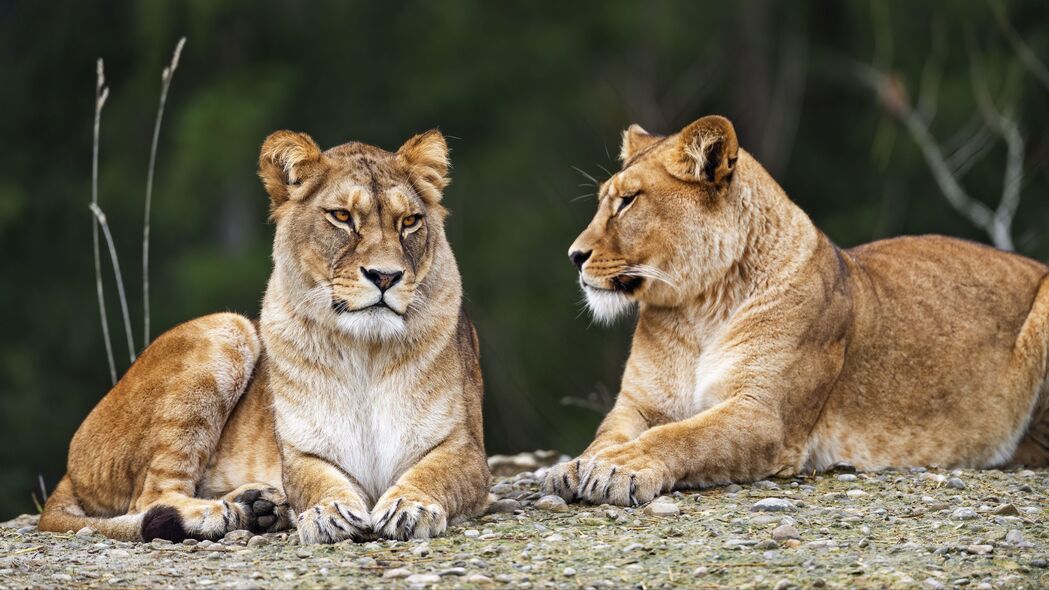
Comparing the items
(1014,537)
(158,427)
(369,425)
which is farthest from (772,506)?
(158,427)

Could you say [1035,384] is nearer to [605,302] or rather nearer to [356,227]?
[605,302]

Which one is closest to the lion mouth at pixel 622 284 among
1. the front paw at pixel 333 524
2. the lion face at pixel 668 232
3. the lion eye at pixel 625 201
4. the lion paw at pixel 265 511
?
the lion face at pixel 668 232

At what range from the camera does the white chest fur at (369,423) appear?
5.27m

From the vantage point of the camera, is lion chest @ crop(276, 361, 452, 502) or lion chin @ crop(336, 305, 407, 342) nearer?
lion chin @ crop(336, 305, 407, 342)

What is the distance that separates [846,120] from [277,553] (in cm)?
1445

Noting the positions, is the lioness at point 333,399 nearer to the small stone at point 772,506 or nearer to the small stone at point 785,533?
the small stone at point 772,506

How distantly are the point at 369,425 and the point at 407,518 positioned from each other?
57cm

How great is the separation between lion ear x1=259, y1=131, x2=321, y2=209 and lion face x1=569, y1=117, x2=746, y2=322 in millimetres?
1272

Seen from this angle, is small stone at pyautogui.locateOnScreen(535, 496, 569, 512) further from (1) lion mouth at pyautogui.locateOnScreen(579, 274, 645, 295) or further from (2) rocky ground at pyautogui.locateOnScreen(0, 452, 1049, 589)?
(1) lion mouth at pyautogui.locateOnScreen(579, 274, 645, 295)

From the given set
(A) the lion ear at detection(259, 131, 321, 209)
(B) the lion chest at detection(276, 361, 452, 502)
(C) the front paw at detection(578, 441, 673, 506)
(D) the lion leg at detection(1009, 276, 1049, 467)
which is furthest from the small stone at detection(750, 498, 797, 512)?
(A) the lion ear at detection(259, 131, 321, 209)

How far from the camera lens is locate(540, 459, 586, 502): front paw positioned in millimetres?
5508

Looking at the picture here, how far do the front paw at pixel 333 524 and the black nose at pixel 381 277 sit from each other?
72 centimetres

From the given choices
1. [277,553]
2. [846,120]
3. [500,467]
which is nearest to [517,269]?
[846,120]

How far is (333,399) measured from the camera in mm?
5289
